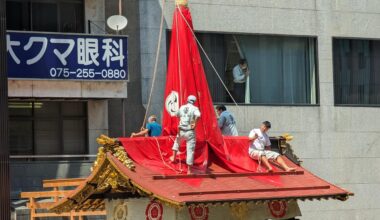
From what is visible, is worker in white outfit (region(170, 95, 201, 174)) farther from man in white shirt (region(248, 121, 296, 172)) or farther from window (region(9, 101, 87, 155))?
window (region(9, 101, 87, 155))

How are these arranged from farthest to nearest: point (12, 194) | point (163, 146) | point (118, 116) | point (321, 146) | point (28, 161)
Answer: point (321, 146)
point (118, 116)
point (28, 161)
point (12, 194)
point (163, 146)

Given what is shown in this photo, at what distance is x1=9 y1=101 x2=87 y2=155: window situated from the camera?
2786 centimetres

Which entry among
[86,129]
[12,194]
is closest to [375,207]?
[86,129]

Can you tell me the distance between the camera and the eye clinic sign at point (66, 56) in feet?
86.4

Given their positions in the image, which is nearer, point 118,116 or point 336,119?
point 118,116

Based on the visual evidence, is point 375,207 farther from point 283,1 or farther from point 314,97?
point 283,1

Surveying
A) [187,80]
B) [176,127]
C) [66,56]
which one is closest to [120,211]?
[176,127]

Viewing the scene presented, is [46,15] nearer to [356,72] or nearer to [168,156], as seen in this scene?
[356,72]

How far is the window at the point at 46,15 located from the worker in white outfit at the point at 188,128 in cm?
1132

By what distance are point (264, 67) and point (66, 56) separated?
7.41 metres

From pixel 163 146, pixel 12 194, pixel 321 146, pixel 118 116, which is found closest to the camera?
pixel 163 146

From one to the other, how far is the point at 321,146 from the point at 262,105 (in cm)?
247

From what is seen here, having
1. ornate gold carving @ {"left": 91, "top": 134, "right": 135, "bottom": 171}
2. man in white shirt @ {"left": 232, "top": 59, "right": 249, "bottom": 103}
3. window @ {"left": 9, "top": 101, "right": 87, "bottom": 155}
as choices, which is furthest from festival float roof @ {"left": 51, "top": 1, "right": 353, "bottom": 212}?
man in white shirt @ {"left": 232, "top": 59, "right": 249, "bottom": 103}

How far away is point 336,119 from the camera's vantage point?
31703 mm
